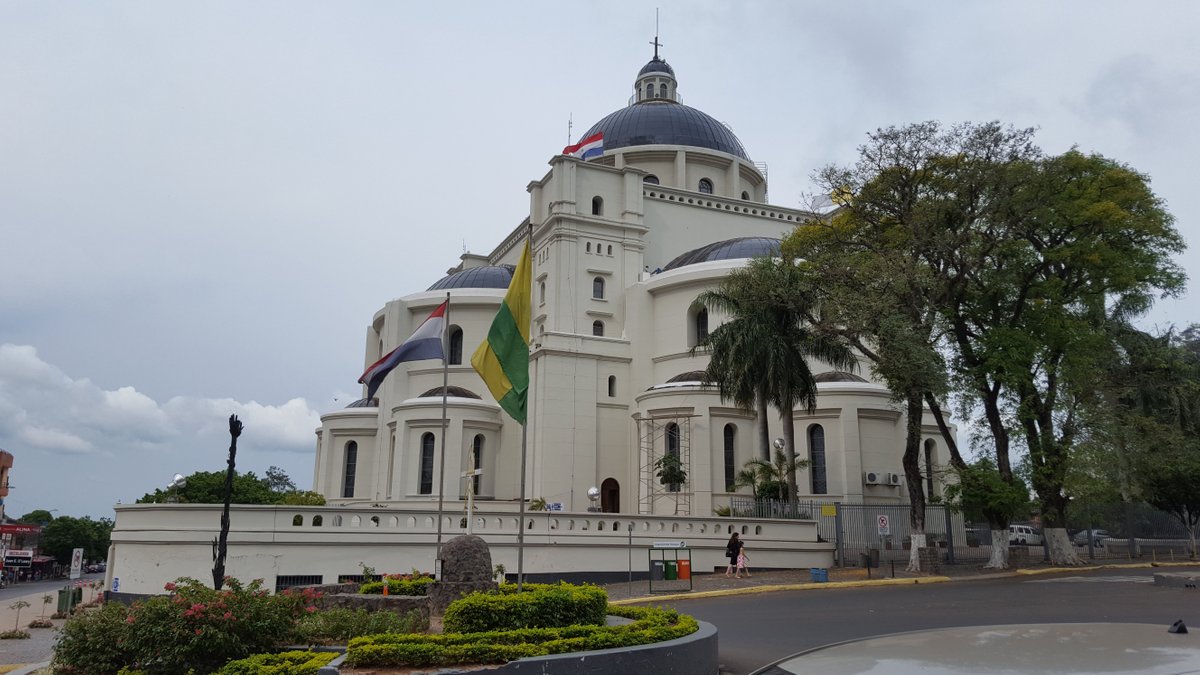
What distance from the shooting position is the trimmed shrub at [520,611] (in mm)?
9203

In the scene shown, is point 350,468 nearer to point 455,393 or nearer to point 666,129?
point 455,393

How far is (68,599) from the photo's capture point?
2278cm

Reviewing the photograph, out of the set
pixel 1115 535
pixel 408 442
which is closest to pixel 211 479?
pixel 408 442

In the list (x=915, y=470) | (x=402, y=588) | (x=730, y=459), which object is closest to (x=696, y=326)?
(x=730, y=459)

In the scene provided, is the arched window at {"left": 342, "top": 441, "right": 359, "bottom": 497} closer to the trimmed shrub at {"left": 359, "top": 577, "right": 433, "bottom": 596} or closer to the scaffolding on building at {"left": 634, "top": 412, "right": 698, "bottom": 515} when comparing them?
the scaffolding on building at {"left": 634, "top": 412, "right": 698, "bottom": 515}

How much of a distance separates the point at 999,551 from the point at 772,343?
29.5ft

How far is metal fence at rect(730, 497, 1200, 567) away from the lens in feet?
90.4

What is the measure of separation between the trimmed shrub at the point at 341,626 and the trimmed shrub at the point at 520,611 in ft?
4.10

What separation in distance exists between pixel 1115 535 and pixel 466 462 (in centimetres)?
2733

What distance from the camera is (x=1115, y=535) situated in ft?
119

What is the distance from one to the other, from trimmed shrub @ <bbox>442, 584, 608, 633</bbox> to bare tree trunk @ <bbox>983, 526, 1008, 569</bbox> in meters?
19.6

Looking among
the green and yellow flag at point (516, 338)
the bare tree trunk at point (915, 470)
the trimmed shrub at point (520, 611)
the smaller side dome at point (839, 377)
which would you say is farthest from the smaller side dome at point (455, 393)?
the trimmed shrub at point (520, 611)

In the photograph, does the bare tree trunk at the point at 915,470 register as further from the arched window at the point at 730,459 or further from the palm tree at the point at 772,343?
the arched window at the point at 730,459

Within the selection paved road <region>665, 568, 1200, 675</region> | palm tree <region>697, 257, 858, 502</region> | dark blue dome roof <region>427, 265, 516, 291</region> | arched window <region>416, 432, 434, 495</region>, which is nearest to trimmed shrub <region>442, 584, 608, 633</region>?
paved road <region>665, 568, 1200, 675</region>
